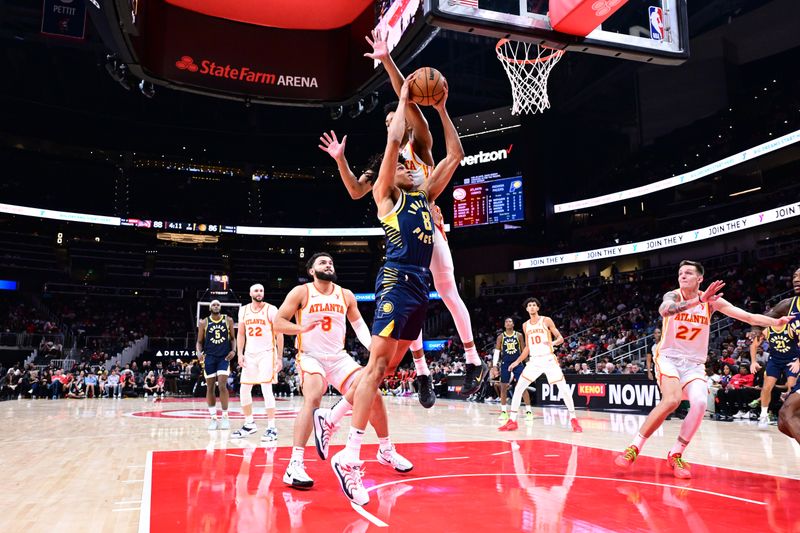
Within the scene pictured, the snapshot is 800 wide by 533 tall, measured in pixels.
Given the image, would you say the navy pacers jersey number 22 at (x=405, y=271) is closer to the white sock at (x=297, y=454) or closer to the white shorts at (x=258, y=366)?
the white sock at (x=297, y=454)

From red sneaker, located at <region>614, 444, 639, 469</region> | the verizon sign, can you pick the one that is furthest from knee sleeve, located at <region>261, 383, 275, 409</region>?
the verizon sign

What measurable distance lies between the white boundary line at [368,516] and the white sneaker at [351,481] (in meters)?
0.03

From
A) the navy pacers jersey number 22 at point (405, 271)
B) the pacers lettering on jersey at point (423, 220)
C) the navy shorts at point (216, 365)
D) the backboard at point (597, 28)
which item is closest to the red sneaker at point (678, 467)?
the navy pacers jersey number 22 at point (405, 271)

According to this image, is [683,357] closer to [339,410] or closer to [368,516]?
[339,410]

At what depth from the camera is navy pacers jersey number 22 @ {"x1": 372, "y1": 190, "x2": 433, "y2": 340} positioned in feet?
14.7

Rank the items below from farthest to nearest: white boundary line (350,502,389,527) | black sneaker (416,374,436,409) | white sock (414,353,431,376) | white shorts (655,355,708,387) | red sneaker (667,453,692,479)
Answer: white shorts (655,355,708,387), red sneaker (667,453,692,479), white sock (414,353,431,376), black sneaker (416,374,436,409), white boundary line (350,502,389,527)

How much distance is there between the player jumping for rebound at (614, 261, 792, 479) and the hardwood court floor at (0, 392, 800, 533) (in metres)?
0.35

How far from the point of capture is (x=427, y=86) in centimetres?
451

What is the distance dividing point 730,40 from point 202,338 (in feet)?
88.7

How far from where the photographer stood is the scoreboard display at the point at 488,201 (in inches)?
1137

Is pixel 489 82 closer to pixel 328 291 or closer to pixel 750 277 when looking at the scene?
pixel 750 277

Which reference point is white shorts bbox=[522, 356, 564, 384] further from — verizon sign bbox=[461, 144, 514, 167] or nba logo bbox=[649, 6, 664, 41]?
verizon sign bbox=[461, 144, 514, 167]

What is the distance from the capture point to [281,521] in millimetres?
3807

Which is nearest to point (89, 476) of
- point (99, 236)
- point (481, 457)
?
point (481, 457)
